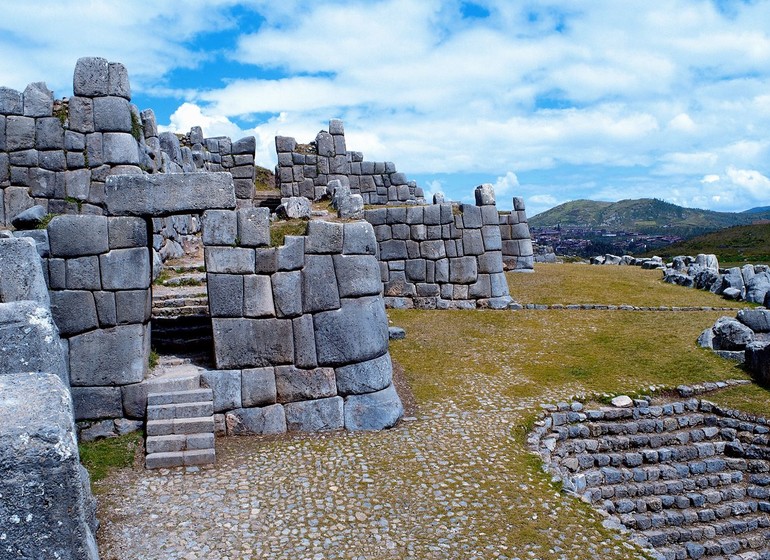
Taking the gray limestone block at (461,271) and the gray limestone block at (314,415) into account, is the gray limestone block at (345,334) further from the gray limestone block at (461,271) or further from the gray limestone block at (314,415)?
the gray limestone block at (461,271)

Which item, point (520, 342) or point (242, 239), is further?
point (520, 342)

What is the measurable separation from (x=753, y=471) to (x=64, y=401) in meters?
13.0

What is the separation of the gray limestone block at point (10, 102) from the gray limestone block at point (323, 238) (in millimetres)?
9504

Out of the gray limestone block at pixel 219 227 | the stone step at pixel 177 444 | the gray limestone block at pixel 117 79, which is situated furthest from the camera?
the gray limestone block at pixel 117 79

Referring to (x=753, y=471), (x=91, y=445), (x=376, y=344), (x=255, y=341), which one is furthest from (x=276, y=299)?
(x=753, y=471)

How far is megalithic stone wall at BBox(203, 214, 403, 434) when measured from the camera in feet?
36.5

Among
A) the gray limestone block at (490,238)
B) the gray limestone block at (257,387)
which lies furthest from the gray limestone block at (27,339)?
the gray limestone block at (490,238)

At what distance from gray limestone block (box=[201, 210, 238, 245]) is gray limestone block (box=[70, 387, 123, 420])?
3272 mm

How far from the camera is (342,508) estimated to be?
338 inches

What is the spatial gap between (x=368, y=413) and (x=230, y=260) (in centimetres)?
396

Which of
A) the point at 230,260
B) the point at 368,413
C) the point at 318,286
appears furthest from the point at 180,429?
the point at 318,286

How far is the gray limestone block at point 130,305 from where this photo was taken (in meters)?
10.8

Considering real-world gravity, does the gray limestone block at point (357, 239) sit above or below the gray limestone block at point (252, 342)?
above

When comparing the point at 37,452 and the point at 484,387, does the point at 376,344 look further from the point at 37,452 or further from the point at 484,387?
the point at 37,452
